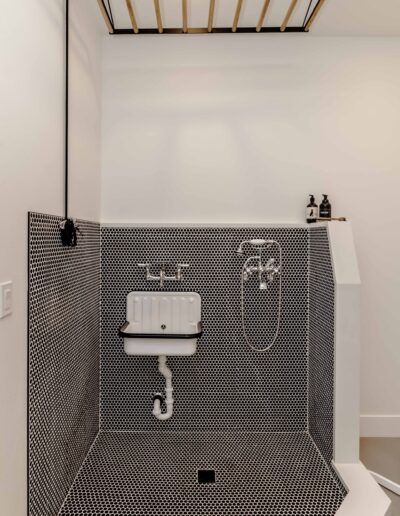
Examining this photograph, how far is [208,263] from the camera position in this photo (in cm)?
317

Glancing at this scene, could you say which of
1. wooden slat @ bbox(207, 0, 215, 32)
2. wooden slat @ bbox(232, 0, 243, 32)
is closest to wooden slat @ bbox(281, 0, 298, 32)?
wooden slat @ bbox(232, 0, 243, 32)

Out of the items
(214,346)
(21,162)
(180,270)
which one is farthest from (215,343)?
(21,162)

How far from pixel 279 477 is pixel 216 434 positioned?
0.70 m

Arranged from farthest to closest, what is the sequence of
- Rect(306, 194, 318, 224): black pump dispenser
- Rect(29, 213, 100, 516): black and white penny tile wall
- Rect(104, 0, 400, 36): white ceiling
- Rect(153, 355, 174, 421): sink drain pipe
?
Rect(306, 194, 318, 224): black pump dispenser → Rect(153, 355, 174, 421): sink drain pipe → Rect(104, 0, 400, 36): white ceiling → Rect(29, 213, 100, 516): black and white penny tile wall

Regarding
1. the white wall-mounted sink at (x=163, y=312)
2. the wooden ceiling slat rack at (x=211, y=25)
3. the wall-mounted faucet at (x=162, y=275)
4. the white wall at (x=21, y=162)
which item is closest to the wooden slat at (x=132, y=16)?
the wooden ceiling slat rack at (x=211, y=25)

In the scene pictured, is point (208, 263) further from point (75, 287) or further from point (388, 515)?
point (388, 515)

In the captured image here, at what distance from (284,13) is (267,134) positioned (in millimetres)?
829

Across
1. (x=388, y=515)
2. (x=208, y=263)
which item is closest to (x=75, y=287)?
(x=208, y=263)

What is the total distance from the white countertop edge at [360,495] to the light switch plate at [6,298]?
6.27ft

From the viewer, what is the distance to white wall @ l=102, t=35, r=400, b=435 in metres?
3.21

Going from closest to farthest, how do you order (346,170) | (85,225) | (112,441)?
(85,225), (112,441), (346,170)

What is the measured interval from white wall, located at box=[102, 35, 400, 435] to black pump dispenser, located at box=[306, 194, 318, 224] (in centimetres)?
9

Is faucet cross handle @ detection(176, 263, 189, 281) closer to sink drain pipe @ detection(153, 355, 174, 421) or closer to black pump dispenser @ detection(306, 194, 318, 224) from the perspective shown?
sink drain pipe @ detection(153, 355, 174, 421)

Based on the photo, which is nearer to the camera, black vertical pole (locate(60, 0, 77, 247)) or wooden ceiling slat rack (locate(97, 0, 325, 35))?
black vertical pole (locate(60, 0, 77, 247))
